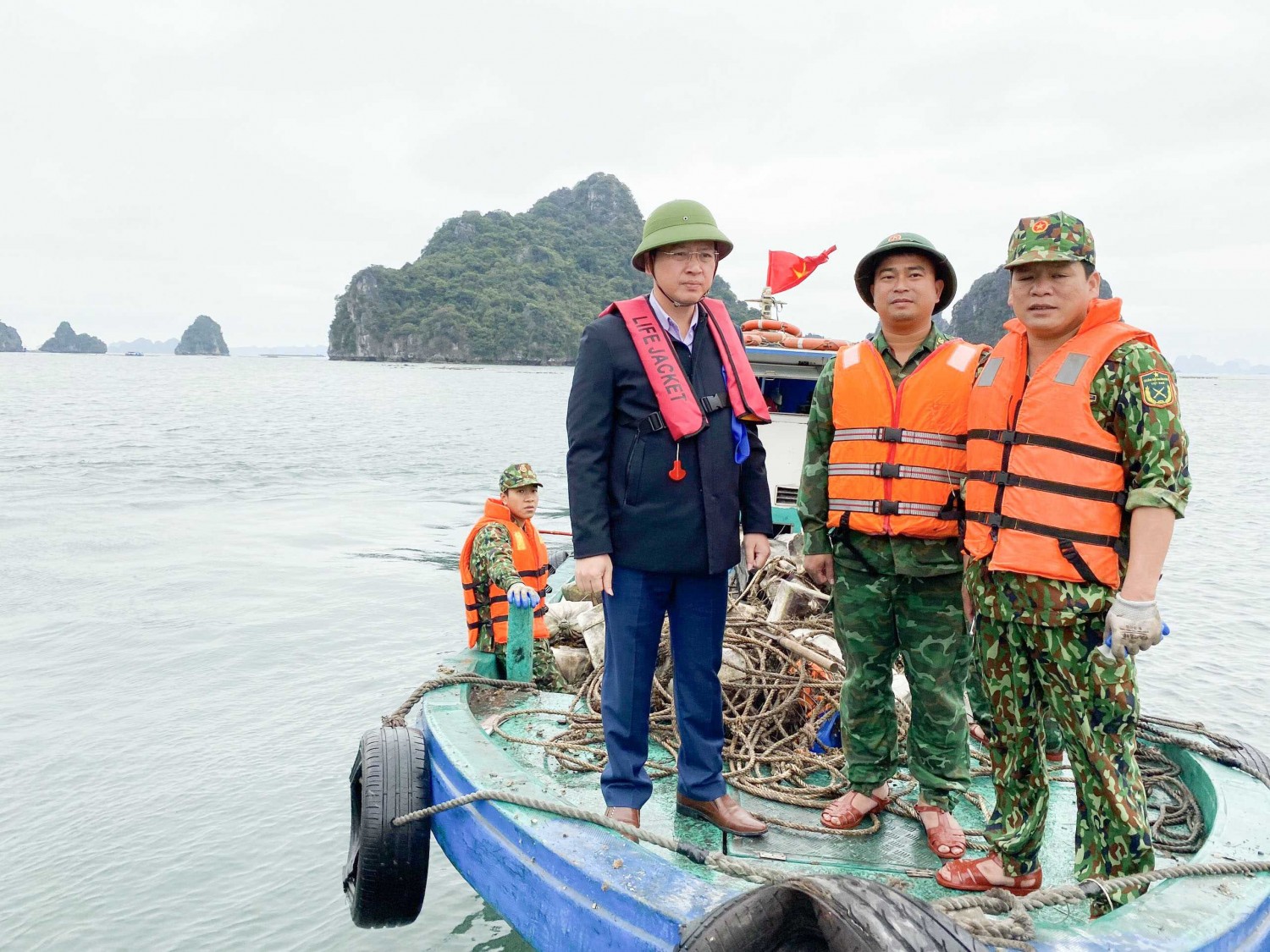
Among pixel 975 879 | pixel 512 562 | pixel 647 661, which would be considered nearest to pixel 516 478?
pixel 512 562

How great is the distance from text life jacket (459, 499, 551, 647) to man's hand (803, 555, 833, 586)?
2286mm

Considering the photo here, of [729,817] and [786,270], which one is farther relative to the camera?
[786,270]

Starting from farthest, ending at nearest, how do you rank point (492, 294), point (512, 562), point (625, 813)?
point (492, 294)
point (512, 562)
point (625, 813)

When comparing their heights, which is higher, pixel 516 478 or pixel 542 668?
pixel 516 478

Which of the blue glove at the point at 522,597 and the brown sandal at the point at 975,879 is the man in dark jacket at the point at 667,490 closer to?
the brown sandal at the point at 975,879

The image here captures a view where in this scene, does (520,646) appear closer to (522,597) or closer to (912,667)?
(522,597)

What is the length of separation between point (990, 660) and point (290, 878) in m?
4.48

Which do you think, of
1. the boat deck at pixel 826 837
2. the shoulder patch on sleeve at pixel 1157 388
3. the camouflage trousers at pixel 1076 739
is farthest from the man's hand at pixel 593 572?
the shoulder patch on sleeve at pixel 1157 388

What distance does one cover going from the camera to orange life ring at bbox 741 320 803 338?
8.51 meters

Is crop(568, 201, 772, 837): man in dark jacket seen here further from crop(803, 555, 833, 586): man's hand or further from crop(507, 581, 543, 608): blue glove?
crop(507, 581, 543, 608): blue glove

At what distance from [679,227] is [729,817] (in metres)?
2.01

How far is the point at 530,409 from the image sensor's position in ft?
167

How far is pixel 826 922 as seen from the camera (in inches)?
81.7

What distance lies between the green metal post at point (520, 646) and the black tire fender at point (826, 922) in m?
2.65
